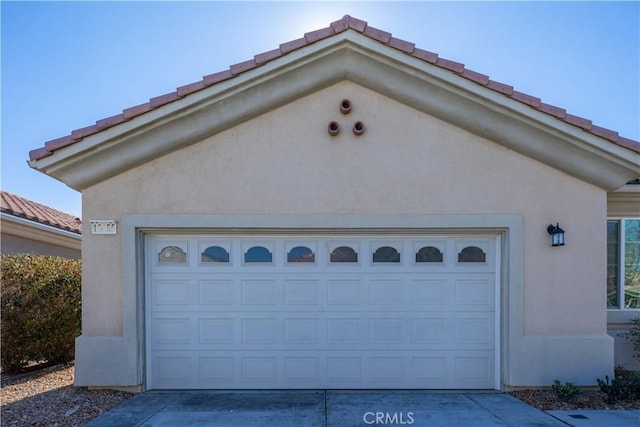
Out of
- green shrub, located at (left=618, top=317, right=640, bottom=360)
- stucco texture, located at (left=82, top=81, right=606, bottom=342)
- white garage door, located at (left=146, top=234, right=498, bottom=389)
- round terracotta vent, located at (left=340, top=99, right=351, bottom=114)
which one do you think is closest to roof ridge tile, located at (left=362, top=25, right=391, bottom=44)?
round terracotta vent, located at (left=340, top=99, right=351, bottom=114)

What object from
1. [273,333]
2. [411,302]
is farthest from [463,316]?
[273,333]

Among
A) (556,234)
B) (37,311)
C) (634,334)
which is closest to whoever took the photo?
(556,234)

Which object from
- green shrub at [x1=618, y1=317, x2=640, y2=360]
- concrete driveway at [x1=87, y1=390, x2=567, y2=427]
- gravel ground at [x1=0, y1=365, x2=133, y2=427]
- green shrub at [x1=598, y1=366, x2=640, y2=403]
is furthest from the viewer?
green shrub at [x1=618, y1=317, x2=640, y2=360]

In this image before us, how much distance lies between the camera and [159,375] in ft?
21.5

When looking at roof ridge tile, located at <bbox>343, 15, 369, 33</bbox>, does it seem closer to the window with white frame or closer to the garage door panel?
the garage door panel

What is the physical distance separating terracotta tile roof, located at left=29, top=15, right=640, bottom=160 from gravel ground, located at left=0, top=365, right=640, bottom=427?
3.75 metres

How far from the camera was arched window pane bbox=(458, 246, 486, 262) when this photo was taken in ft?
21.8

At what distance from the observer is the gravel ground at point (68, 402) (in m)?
5.37

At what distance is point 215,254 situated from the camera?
6664 mm

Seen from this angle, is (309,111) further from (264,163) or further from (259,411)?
(259,411)

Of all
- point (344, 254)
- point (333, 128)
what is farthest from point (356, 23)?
point (344, 254)

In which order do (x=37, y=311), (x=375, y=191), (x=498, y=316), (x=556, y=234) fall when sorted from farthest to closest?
1. (x=37, y=311)
2. (x=498, y=316)
3. (x=375, y=191)
4. (x=556, y=234)

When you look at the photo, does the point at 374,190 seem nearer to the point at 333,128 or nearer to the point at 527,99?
the point at 333,128

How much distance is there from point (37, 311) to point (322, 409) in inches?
226
